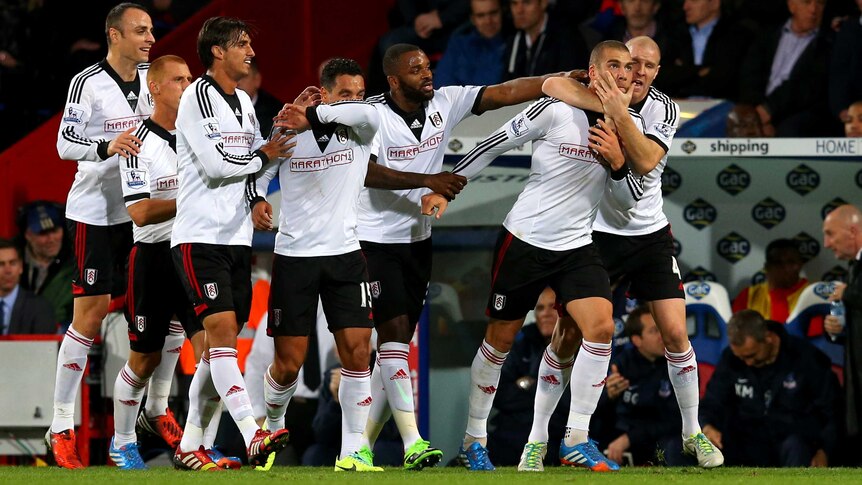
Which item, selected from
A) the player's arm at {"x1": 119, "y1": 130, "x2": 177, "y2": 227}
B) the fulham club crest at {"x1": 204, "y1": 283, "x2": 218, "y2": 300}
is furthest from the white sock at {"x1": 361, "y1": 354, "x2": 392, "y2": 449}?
the player's arm at {"x1": 119, "y1": 130, "x2": 177, "y2": 227}

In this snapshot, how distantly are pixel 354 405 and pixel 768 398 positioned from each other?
3.46 meters

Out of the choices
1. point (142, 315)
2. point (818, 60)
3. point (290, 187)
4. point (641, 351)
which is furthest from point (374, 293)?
point (818, 60)

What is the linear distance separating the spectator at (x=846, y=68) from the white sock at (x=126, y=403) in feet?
19.9

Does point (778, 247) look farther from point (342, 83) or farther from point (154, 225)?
point (154, 225)

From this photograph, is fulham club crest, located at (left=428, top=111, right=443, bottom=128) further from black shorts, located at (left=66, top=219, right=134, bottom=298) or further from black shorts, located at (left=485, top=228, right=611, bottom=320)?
black shorts, located at (left=66, top=219, right=134, bottom=298)

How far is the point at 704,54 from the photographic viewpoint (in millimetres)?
12016

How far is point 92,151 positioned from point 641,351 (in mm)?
4181

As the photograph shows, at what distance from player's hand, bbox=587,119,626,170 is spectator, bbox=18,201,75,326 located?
5068 mm

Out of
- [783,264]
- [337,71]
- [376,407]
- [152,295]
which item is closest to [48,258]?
[152,295]

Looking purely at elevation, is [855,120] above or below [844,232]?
above

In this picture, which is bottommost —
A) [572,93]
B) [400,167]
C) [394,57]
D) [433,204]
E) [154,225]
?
[154,225]

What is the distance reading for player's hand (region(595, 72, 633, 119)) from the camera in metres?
7.45

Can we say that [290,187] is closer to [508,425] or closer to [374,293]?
[374,293]

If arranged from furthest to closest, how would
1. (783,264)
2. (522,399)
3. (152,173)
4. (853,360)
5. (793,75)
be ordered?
(793,75), (783,264), (522,399), (853,360), (152,173)
